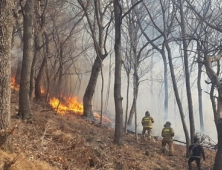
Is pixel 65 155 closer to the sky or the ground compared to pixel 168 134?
closer to the sky

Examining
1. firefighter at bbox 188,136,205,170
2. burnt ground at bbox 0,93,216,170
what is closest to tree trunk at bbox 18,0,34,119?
burnt ground at bbox 0,93,216,170

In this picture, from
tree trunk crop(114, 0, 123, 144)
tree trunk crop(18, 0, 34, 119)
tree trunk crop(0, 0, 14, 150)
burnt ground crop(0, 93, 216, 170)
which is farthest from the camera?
tree trunk crop(114, 0, 123, 144)

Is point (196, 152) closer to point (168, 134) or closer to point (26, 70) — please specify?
point (168, 134)

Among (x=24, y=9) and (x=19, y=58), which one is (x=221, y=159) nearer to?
(x=24, y=9)

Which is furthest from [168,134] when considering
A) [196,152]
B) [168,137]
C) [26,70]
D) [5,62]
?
[5,62]

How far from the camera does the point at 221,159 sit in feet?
32.4

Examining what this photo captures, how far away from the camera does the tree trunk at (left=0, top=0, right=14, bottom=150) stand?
5613 millimetres

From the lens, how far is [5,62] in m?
5.76

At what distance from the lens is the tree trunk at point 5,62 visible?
5.61 meters

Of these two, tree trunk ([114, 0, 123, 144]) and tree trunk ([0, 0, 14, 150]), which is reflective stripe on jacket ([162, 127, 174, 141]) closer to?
tree trunk ([114, 0, 123, 144])

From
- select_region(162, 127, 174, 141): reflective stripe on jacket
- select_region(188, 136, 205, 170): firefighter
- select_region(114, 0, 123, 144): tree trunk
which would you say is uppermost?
select_region(114, 0, 123, 144): tree trunk

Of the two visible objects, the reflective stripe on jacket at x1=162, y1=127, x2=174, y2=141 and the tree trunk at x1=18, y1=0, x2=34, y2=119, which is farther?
the reflective stripe on jacket at x1=162, y1=127, x2=174, y2=141

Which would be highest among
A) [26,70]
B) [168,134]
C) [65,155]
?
[26,70]

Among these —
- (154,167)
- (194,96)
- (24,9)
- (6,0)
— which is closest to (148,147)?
(154,167)
